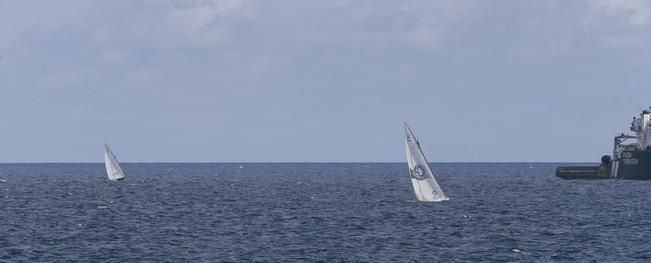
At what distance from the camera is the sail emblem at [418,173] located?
3632 inches

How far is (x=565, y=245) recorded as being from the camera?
63.1m

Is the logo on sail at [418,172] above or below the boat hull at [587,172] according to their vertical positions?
below

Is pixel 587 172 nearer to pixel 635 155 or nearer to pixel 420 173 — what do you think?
pixel 635 155

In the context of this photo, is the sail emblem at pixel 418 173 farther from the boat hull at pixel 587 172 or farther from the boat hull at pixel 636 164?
the boat hull at pixel 587 172

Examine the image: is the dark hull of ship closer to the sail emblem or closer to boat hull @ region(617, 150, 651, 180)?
boat hull @ region(617, 150, 651, 180)

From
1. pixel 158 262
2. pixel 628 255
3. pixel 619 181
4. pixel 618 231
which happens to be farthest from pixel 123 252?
pixel 619 181

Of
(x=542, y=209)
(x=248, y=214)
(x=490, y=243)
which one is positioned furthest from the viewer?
(x=542, y=209)

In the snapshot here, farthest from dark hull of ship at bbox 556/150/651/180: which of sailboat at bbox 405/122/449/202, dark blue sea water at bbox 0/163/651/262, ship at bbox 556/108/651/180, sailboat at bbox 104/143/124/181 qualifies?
sailboat at bbox 104/143/124/181

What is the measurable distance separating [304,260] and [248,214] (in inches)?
1344

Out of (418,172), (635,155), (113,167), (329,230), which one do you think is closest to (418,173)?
(418,172)

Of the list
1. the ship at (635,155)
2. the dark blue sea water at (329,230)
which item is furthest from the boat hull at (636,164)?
the dark blue sea water at (329,230)

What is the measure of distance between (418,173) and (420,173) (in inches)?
6.8

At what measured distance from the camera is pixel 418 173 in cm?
9312

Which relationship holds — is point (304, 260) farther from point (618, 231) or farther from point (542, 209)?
point (542, 209)
